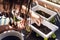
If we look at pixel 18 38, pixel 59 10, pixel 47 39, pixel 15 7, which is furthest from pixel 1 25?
pixel 59 10

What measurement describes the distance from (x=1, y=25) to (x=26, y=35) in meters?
0.24

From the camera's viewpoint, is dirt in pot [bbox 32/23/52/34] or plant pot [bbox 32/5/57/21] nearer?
dirt in pot [bbox 32/23/52/34]

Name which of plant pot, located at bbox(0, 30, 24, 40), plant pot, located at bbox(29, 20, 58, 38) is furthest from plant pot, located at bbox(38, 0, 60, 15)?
plant pot, located at bbox(0, 30, 24, 40)

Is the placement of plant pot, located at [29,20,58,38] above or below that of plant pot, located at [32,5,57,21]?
below

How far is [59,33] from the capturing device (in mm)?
1089

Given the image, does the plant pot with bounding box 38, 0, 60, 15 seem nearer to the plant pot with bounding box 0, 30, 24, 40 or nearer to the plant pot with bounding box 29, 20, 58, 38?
the plant pot with bounding box 29, 20, 58, 38

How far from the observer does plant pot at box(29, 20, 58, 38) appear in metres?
0.97

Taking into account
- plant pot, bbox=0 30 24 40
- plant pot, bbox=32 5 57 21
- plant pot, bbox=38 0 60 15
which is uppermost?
plant pot, bbox=38 0 60 15

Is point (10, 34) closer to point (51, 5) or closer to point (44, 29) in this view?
point (44, 29)

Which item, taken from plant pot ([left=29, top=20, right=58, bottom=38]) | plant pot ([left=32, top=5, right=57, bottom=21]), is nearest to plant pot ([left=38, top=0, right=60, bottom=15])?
plant pot ([left=32, top=5, right=57, bottom=21])

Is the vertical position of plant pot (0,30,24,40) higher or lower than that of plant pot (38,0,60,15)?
lower

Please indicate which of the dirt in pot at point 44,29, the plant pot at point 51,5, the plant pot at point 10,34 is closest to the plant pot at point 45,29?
the dirt in pot at point 44,29

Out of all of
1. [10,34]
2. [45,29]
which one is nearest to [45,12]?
[45,29]

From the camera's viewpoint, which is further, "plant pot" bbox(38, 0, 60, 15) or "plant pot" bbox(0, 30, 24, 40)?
"plant pot" bbox(38, 0, 60, 15)
